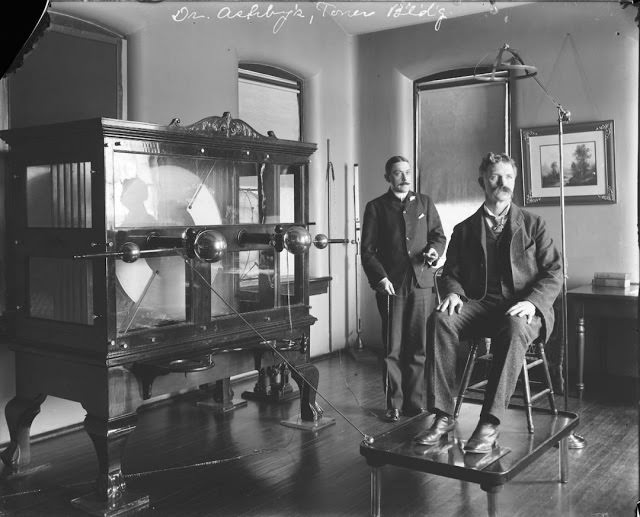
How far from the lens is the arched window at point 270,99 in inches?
205

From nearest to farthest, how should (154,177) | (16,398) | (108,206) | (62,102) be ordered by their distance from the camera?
(108,206) < (154,177) < (16,398) < (62,102)

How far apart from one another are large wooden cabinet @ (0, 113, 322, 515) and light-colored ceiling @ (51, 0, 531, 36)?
3.98 ft

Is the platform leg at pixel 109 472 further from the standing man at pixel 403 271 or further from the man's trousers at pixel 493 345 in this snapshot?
the standing man at pixel 403 271

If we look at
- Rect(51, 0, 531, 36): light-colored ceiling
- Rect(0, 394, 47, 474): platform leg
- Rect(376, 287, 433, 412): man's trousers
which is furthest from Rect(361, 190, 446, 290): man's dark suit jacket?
Rect(0, 394, 47, 474): platform leg

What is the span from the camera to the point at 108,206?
3.01m

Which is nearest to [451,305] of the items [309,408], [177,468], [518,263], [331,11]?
[518,263]

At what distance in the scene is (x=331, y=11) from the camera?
4.95 meters

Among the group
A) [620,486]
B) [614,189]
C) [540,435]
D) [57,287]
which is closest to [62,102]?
[57,287]

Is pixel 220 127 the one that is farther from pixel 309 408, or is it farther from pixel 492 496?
pixel 492 496

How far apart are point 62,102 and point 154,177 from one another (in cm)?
116

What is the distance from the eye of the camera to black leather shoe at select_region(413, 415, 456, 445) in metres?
2.99

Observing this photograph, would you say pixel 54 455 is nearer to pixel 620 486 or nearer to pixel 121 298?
pixel 121 298

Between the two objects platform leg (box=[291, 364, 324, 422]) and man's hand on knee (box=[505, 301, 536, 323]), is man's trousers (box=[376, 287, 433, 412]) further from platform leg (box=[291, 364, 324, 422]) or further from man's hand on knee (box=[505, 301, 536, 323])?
man's hand on knee (box=[505, 301, 536, 323])

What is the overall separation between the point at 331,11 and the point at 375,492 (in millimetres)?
3351
